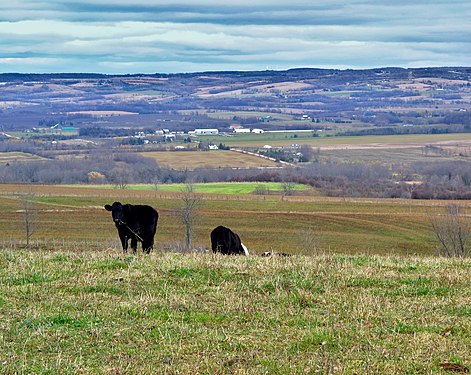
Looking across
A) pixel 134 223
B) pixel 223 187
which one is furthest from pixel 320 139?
pixel 134 223

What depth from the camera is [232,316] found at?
9.35m

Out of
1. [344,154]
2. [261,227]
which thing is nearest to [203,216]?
[261,227]

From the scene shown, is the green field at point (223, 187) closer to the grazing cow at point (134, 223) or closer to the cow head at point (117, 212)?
the grazing cow at point (134, 223)

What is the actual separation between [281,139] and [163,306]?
170549mm

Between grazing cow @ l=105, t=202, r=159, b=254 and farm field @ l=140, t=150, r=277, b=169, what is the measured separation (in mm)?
99392

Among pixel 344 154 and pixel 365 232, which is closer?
pixel 365 232

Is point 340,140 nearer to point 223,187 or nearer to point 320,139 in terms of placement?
point 320,139

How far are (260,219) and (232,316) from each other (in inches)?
2316

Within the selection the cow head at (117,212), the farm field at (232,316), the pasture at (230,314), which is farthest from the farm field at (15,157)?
the farm field at (232,316)

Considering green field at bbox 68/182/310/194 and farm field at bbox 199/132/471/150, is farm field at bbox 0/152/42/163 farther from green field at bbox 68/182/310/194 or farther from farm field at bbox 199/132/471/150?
farm field at bbox 199/132/471/150

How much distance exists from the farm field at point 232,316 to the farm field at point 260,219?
1396 inches

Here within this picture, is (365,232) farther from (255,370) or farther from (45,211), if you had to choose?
(255,370)

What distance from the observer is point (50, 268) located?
40.6 feet

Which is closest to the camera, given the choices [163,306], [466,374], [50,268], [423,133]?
[466,374]
